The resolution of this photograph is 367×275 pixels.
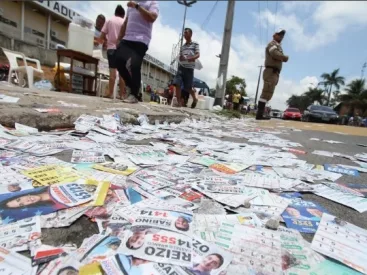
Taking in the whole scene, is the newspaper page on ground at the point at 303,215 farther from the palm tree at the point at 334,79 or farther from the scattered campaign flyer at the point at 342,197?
the palm tree at the point at 334,79

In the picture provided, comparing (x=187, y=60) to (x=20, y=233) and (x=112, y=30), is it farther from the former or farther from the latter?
(x=20, y=233)

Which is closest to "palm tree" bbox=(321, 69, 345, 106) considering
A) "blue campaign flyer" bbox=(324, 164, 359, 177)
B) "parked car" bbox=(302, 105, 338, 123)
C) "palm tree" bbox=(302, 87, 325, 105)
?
"palm tree" bbox=(302, 87, 325, 105)

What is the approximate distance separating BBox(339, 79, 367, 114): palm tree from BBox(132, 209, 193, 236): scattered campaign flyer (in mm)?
33419

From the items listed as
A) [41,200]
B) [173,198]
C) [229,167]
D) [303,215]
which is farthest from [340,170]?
[41,200]

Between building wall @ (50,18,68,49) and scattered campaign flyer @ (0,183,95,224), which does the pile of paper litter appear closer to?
scattered campaign flyer @ (0,183,95,224)

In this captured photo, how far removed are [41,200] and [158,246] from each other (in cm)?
35

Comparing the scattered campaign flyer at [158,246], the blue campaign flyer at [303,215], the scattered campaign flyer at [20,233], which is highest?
the blue campaign flyer at [303,215]

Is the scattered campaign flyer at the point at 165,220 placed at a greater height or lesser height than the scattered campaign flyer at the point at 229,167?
lesser

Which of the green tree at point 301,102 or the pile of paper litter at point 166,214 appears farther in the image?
the green tree at point 301,102

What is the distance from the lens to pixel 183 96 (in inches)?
203

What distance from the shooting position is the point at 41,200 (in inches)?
27.8

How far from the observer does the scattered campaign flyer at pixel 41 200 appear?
64cm

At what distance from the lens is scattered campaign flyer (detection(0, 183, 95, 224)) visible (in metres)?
0.64

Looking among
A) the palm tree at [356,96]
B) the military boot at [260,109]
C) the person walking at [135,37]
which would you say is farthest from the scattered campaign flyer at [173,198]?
the palm tree at [356,96]
